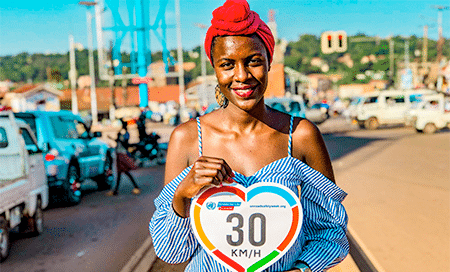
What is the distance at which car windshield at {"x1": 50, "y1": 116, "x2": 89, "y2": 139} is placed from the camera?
30.0 feet

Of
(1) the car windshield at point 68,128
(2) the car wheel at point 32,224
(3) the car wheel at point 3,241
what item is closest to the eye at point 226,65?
(3) the car wheel at point 3,241

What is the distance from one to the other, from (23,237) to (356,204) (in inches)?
185

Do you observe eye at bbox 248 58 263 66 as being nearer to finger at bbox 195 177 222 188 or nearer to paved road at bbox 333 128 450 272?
finger at bbox 195 177 222 188

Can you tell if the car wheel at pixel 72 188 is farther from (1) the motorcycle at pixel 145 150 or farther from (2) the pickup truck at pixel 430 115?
(2) the pickup truck at pixel 430 115

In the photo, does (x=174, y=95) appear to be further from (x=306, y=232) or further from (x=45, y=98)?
(x=306, y=232)

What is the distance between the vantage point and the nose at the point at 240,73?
1.69m

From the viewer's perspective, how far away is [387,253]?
5141mm

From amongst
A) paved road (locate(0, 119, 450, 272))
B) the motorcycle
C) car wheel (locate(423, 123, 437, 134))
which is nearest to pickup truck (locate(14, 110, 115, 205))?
paved road (locate(0, 119, 450, 272))

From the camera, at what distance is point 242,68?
171 cm

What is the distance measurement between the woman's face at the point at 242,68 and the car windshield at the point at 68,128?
7.77m

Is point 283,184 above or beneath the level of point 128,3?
beneath

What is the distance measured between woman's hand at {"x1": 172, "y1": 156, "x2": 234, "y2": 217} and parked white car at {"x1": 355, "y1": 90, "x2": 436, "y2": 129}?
24.5m

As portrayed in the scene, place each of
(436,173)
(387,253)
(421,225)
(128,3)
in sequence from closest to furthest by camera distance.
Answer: (387,253)
(421,225)
(436,173)
(128,3)

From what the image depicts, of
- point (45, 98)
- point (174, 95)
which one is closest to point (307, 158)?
point (45, 98)
